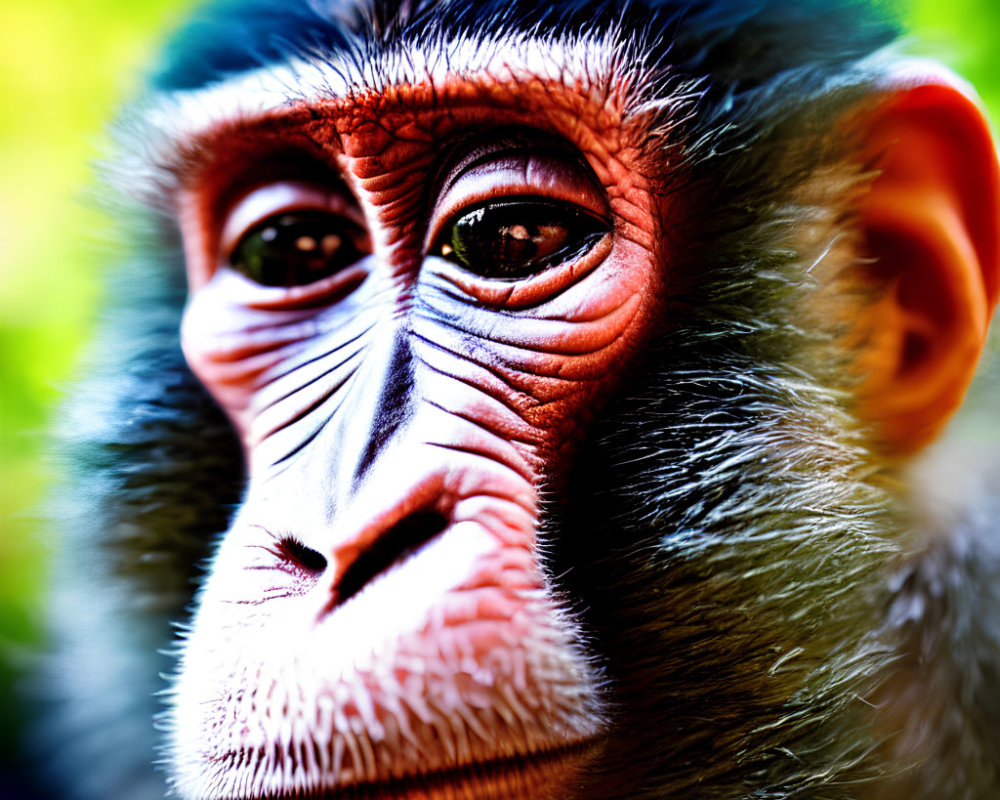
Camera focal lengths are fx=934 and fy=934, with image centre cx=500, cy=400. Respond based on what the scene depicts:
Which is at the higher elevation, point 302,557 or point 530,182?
point 530,182

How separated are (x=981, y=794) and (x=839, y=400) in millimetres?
698

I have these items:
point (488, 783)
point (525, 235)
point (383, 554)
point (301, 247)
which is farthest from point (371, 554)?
point (301, 247)

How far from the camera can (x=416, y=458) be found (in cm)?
99

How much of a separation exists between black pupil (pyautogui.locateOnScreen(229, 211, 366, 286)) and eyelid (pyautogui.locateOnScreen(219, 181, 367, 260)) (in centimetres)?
1

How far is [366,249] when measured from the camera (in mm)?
1297

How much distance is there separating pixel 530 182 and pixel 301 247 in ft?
1.28

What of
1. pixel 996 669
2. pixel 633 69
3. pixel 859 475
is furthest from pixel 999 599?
pixel 633 69

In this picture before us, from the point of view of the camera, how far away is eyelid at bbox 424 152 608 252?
112 cm

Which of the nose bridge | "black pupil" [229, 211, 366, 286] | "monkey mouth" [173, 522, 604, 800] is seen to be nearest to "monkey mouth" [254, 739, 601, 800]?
"monkey mouth" [173, 522, 604, 800]

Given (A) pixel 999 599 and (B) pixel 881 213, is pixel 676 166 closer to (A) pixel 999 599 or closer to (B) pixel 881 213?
(B) pixel 881 213

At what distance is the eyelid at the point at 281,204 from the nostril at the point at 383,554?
0.49 m

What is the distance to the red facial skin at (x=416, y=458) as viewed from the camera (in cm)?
95

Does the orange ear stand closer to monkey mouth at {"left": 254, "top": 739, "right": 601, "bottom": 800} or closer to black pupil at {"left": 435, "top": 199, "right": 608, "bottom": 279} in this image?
black pupil at {"left": 435, "top": 199, "right": 608, "bottom": 279}

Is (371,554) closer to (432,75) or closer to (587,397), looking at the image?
(587,397)
